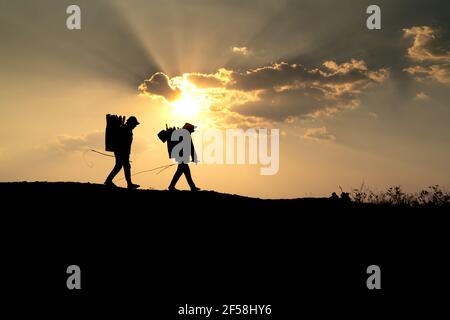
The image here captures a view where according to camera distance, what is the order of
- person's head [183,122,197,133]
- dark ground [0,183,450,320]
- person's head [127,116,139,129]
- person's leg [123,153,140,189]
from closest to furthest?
dark ground [0,183,450,320]
person's leg [123,153,140,189]
person's head [127,116,139,129]
person's head [183,122,197,133]

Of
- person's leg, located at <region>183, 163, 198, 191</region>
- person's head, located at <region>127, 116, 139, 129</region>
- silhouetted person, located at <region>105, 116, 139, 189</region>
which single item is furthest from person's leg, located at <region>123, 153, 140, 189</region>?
person's leg, located at <region>183, 163, 198, 191</region>

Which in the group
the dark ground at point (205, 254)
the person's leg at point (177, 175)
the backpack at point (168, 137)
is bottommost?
the dark ground at point (205, 254)

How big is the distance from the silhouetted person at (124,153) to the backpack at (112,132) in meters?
0.06

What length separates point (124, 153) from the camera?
14.6 m

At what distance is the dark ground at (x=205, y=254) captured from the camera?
8.40 meters

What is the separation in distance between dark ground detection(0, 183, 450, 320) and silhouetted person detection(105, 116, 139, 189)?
5.69ft

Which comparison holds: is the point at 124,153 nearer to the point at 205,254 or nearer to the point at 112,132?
the point at 112,132

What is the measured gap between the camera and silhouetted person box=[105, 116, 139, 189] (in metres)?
14.4

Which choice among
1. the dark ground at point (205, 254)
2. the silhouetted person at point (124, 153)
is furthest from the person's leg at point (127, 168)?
the dark ground at point (205, 254)

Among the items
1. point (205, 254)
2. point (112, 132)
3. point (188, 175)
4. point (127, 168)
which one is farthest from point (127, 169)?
point (205, 254)

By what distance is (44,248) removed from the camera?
955cm

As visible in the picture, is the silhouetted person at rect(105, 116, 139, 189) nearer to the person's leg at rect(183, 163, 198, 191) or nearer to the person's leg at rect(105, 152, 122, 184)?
the person's leg at rect(105, 152, 122, 184)

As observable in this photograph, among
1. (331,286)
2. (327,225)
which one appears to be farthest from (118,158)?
(331,286)

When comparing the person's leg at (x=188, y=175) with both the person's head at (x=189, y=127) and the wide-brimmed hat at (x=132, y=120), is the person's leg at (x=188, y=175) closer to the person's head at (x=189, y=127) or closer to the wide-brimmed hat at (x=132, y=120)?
the person's head at (x=189, y=127)
